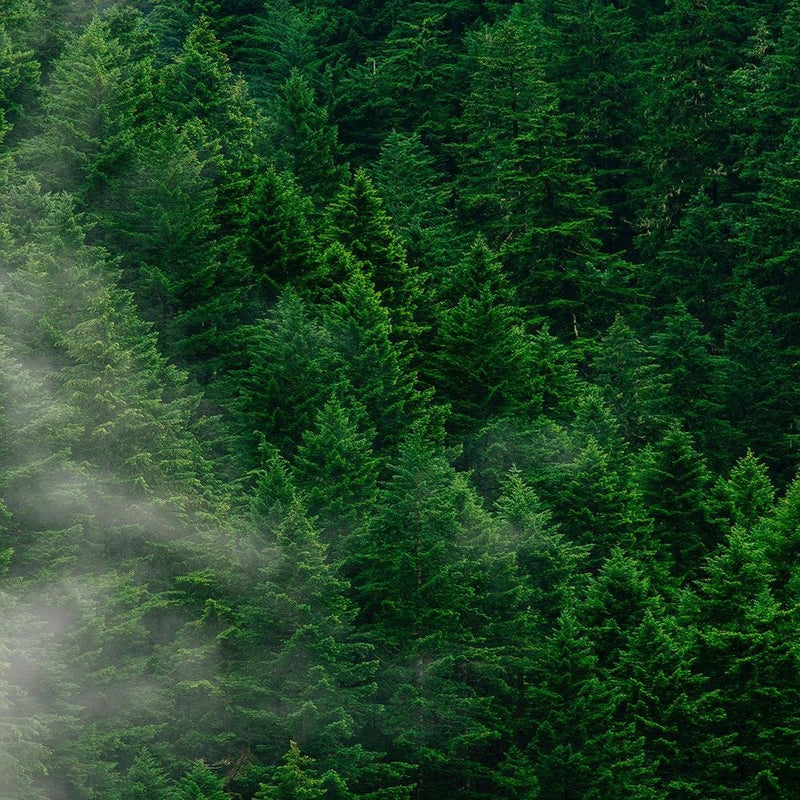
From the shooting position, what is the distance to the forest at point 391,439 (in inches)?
1313

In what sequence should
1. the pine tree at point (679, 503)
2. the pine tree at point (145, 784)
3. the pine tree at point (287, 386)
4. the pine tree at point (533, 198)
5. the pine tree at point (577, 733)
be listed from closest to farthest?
the pine tree at point (145, 784) → the pine tree at point (577, 733) → the pine tree at point (287, 386) → the pine tree at point (679, 503) → the pine tree at point (533, 198)

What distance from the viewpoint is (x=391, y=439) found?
143ft

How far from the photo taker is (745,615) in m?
39.2

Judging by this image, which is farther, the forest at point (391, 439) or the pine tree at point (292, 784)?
the forest at point (391, 439)

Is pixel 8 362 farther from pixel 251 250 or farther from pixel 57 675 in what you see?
pixel 251 250

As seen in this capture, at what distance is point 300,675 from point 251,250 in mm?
20516

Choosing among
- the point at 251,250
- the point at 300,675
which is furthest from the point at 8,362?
the point at 251,250

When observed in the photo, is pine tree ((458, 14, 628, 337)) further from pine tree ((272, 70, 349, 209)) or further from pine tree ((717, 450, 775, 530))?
pine tree ((717, 450, 775, 530))

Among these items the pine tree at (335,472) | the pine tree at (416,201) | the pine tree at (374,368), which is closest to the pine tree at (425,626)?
the pine tree at (335,472)

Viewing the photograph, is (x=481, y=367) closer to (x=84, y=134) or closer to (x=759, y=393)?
(x=84, y=134)

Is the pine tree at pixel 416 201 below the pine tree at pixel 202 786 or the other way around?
the other way around

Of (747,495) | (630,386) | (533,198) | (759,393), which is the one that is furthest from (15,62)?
(759,393)

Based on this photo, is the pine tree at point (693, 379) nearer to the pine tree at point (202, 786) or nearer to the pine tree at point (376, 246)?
the pine tree at point (376, 246)

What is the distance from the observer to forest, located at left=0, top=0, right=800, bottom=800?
3334cm
